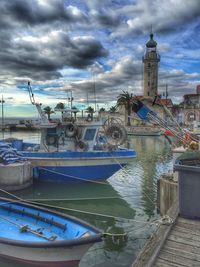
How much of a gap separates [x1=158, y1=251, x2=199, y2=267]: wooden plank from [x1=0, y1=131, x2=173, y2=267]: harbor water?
2358 millimetres

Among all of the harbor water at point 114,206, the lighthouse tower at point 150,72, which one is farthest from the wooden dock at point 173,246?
the lighthouse tower at point 150,72

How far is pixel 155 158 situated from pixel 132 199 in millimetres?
14947

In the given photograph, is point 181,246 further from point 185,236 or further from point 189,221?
point 189,221

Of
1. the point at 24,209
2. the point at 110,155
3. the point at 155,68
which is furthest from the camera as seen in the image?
the point at 155,68

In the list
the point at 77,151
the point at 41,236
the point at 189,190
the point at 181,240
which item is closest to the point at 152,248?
the point at 181,240

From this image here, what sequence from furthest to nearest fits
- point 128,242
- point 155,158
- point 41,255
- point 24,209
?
point 155,158 < point 24,209 < point 128,242 < point 41,255

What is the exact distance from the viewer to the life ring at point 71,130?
59.4ft

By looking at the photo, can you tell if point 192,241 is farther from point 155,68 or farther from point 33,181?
point 155,68

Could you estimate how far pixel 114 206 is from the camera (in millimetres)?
14000

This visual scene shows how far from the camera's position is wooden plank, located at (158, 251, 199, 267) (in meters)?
4.61

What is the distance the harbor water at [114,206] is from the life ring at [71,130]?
3222 mm

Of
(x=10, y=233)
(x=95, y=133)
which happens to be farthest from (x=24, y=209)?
(x=95, y=133)

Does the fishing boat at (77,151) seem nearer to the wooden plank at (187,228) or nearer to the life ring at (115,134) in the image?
the life ring at (115,134)

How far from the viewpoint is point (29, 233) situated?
28.7ft
